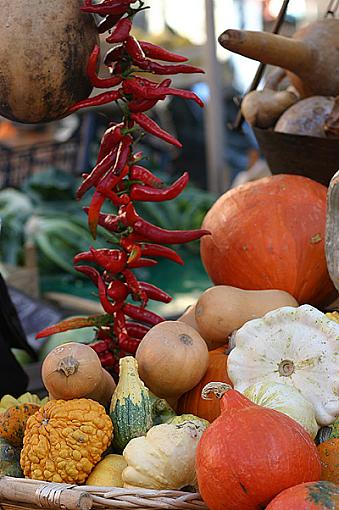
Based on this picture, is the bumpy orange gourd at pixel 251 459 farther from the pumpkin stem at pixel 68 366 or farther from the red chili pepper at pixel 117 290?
the red chili pepper at pixel 117 290

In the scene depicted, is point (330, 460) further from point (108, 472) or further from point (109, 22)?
point (109, 22)

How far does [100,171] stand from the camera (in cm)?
195

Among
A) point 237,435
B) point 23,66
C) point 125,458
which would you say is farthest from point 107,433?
point 23,66

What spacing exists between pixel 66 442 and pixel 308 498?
20.9 inches

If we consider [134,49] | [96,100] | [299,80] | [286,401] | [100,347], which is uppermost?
[134,49]

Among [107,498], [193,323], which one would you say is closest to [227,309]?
[193,323]

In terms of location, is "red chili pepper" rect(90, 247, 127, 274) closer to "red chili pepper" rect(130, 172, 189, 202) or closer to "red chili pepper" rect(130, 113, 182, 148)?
"red chili pepper" rect(130, 172, 189, 202)

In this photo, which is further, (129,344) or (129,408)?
(129,344)

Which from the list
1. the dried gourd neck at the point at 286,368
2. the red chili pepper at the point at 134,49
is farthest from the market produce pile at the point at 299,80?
the dried gourd neck at the point at 286,368

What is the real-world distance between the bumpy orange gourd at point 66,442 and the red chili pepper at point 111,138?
26.3 inches

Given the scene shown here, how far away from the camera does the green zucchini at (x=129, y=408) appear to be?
1.61 m

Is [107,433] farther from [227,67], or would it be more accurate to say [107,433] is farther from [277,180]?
[227,67]

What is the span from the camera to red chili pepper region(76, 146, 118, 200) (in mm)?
1945

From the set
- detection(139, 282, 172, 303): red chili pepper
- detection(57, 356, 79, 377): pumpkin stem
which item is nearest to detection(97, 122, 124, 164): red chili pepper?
detection(139, 282, 172, 303): red chili pepper
